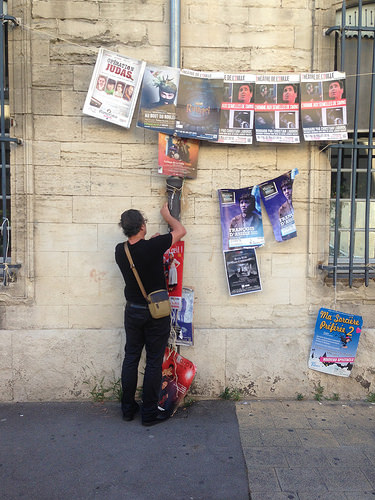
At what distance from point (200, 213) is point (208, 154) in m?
0.61

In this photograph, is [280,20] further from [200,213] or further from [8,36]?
[8,36]

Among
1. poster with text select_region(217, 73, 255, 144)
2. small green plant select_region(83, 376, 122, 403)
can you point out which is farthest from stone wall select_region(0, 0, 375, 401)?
poster with text select_region(217, 73, 255, 144)

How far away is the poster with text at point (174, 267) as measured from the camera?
4320mm

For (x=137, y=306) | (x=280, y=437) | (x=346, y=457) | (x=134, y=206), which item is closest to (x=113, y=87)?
(x=134, y=206)

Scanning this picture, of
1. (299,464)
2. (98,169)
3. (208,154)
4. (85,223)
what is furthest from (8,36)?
(299,464)

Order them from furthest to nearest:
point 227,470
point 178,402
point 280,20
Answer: point 280,20
point 178,402
point 227,470

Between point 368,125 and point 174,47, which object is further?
point 368,125

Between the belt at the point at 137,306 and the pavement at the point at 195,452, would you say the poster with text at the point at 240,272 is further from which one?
the pavement at the point at 195,452

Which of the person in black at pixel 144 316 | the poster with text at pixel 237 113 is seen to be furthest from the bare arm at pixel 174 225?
the poster with text at pixel 237 113

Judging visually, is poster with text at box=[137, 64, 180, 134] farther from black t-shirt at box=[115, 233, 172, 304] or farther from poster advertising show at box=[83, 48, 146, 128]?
black t-shirt at box=[115, 233, 172, 304]

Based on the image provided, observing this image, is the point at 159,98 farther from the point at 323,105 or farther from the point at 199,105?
the point at 323,105

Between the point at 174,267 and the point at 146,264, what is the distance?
0.61 m

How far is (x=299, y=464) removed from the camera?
3.29 m

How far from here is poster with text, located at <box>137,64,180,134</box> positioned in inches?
167
